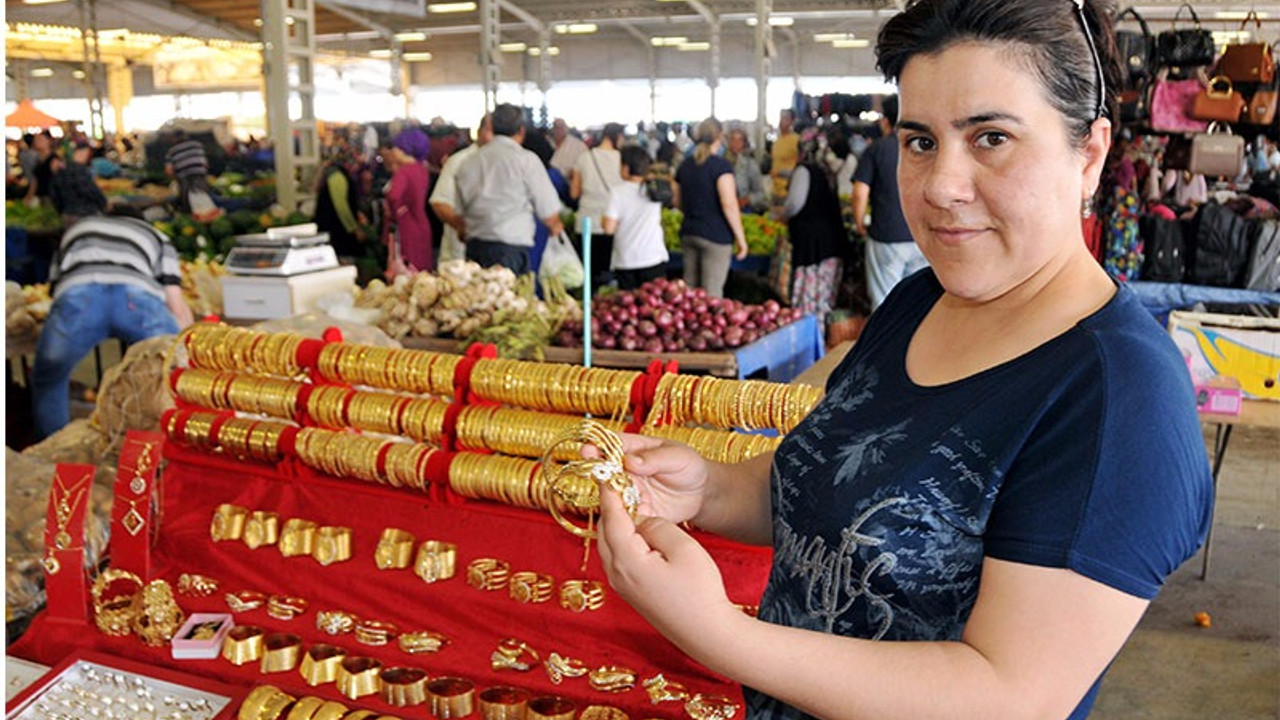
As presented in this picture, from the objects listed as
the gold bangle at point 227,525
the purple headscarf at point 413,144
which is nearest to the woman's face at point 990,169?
the gold bangle at point 227,525

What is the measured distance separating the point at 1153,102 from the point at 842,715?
255 inches

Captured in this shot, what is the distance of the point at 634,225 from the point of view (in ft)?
22.4

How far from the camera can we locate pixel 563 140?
10391mm

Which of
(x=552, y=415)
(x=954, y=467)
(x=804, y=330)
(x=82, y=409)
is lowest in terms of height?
(x=82, y=409)

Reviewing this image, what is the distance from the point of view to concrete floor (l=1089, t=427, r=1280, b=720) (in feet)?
10.9

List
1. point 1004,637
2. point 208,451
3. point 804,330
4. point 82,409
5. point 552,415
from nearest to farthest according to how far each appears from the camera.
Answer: point 1004,637, point 552,415, point 208,451, point 804,330, point 82,409

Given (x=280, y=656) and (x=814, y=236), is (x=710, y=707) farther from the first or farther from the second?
(x=814, y=236)

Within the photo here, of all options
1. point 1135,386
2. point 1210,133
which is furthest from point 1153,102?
point 1135,386

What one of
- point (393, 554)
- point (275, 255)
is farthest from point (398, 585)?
point (275, 255)

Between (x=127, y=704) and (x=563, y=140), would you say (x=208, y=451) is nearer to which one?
(x=127, y=704)

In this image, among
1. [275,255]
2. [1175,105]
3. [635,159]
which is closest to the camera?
[275,255]

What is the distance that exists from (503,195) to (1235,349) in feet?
11.9

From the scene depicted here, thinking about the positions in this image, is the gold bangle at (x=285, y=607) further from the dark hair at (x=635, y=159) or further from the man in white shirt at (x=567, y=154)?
the man in white shirt at (x=567, y=154)

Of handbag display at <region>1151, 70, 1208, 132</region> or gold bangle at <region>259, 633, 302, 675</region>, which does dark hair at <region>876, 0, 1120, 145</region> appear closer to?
gold bangle at <region>259, 633, 302, 675</region>
